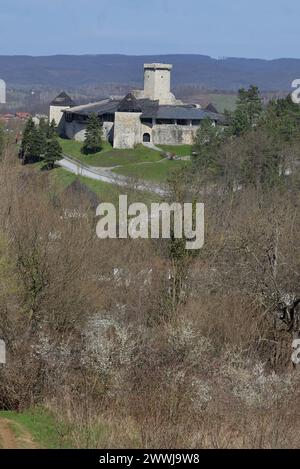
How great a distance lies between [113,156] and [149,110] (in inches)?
239

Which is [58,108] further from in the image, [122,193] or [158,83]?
[122,193]

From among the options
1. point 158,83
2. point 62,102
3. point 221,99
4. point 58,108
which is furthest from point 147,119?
point 221,99

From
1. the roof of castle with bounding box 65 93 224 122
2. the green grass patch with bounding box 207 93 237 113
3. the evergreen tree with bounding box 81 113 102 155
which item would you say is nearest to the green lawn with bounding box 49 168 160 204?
the evergreen tree with bounding box 81 113 102 155

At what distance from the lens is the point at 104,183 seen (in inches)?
1383

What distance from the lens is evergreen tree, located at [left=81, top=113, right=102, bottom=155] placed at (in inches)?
1719

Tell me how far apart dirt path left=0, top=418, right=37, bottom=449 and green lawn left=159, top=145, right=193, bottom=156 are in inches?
1302

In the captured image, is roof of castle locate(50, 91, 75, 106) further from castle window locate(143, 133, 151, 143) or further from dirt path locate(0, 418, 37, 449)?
dirt path locate(0, 418, 37, 449)

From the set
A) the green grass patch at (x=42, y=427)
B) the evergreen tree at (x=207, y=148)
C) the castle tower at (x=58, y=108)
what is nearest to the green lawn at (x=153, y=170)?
the evergreen tree at (x=207, y=148)

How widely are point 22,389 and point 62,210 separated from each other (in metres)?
9.42

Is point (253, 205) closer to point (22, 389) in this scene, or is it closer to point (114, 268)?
point (114, 268)

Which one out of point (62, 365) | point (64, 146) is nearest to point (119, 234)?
point (62, 365)

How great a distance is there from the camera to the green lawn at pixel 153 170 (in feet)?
121

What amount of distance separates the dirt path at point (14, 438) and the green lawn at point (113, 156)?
1204 inches
